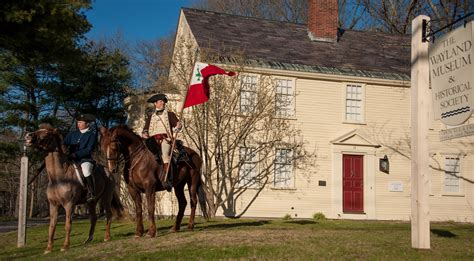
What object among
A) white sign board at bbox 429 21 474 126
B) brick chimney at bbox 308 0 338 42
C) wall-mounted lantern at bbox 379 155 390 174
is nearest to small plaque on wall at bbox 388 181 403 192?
wall-mounted lantern at bbox 379 155 390 174

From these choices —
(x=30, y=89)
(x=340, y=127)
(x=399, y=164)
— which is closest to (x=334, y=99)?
(x=340, y=127)

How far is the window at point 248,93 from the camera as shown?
23922 millimetres

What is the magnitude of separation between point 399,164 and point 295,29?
8.52 m

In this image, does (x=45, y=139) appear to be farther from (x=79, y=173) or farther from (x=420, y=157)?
(x=420, y=157)

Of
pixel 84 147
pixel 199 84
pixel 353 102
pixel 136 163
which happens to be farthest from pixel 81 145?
pixel 353 102

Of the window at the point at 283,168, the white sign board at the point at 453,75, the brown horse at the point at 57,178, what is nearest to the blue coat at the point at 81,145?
the brown horse at the point at 57,178

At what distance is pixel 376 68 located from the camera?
91.8ft

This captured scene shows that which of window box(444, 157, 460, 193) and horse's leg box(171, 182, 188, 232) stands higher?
window box(444, 157, 460, 193)

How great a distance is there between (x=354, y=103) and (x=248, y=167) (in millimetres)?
5961

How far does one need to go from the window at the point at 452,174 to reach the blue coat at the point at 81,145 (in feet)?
65.5

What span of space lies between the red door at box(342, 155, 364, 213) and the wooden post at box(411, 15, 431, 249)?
16.0 metres

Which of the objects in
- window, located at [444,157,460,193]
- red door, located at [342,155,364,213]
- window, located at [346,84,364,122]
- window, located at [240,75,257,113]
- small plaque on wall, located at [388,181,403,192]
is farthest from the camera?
window, located at [444,157,460,193]

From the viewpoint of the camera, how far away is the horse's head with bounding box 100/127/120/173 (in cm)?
1172

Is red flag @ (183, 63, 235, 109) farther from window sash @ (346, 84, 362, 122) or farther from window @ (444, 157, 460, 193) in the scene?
window @ (444, 157, 460, 193)
